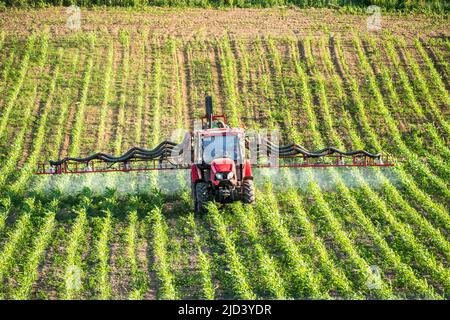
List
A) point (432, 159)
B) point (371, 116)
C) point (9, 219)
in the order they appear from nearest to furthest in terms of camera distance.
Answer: point (9, 219), point (432, 159), point (371, 116)

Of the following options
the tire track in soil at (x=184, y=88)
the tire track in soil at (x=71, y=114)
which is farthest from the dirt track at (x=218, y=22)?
the tire track in soil at (x=71, y=114)

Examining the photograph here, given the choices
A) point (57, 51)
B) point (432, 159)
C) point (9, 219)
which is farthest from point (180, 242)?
point (57, 51)

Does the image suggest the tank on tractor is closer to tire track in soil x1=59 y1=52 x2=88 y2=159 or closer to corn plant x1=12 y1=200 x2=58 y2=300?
corn plant x1=12 y1=200 x2=58 y2=300

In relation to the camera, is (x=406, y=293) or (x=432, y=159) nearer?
(x=406, y=293)

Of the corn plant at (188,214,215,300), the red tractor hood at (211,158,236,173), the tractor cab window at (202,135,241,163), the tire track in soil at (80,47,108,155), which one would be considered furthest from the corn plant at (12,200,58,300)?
the tire track in soil at (80,47,108,155)

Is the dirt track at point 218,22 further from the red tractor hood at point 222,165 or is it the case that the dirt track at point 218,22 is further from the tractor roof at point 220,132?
the red tractor hood at point 222,165

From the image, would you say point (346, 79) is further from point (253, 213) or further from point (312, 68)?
point (253, 213)
